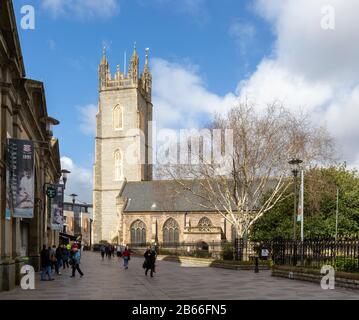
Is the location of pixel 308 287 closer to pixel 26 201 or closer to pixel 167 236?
pixel 26 201

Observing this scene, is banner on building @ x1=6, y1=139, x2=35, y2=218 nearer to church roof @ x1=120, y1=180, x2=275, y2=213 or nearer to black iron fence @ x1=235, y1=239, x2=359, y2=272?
black iron fence @ x1=235, y1=239, x2=359, y2=272

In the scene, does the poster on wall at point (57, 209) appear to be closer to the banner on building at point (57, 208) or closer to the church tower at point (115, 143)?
the banner on building at point (57, 208)

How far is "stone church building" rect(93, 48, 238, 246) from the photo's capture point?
262ft

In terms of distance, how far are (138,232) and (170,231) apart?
4.87 metres

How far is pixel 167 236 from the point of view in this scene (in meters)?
79.6

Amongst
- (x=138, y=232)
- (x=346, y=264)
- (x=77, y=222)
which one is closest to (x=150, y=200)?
(x=138, y=232)

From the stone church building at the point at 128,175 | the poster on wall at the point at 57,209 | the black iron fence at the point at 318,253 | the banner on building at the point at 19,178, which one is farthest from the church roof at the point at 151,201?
the banner on building at the point at 19,178

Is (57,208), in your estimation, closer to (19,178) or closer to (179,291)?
(19,178)

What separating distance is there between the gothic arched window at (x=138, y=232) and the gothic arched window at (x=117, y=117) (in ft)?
64.5

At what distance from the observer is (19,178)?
19.1 m
